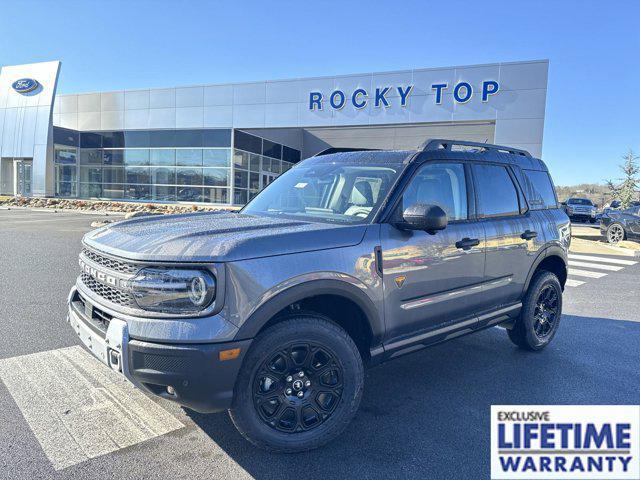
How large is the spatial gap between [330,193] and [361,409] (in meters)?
1.71

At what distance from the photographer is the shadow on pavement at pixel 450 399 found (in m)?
2.75

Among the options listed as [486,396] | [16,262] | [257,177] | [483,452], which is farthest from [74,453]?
[257,177]

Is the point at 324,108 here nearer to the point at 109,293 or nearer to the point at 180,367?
the point at 109,293

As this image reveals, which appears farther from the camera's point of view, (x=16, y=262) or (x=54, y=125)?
(x=54, y=125)

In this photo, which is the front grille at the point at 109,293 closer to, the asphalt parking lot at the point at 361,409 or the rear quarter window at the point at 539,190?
the asphalt parking lot at the point at 361,409

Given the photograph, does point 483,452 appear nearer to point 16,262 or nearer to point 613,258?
point 16,262

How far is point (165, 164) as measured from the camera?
94.6 feet

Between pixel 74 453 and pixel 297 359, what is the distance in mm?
1465

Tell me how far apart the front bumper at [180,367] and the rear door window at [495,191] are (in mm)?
2611

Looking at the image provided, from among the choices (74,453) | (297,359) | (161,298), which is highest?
(161,298)

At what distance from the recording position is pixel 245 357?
2.53 m

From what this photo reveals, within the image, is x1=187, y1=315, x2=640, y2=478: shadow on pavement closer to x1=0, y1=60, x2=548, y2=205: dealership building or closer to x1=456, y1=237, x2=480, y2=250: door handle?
x1=456, y1=237, x2=480, y2=250: door handle

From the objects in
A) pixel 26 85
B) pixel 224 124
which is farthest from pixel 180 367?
pixel 26 85

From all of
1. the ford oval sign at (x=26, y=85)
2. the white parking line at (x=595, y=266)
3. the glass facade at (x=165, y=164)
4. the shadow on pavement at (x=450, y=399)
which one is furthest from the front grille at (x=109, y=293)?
the ford oval sign at (x=26, y=85)
